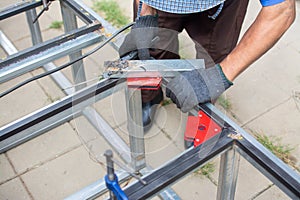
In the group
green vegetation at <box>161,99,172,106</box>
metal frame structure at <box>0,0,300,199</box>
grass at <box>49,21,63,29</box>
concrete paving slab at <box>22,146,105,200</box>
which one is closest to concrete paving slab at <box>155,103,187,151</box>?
green vegetation at <box>161,99,172,106</box>

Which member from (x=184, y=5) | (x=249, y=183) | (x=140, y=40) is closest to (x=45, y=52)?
(x=140, y=40)

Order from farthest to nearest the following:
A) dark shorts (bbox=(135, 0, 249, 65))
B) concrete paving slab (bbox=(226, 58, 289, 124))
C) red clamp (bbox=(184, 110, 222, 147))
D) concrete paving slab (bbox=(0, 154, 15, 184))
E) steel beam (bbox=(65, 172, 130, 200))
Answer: concrete paving slab (bbox=(226, 58, 289, 124)), concrete paving slab (bbox=(0, 154, 15, 184)), dark shorts (bbox=(135, 0, 249, 65)), steel beam (bbox=(65, 172, 130, 200)), red clamp (bbox=(184, 110, 222, 147))

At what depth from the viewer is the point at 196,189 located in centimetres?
195

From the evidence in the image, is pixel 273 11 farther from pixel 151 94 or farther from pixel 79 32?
pixel 79 32

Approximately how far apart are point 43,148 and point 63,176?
0.21 m

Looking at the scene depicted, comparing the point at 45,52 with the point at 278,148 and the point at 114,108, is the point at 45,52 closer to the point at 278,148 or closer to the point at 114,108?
the point at 114,108

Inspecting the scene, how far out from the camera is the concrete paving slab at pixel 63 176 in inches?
76.8

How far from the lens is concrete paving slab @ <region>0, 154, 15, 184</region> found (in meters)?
2.02

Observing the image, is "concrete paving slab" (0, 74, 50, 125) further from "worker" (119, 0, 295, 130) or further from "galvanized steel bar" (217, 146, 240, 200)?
"galvanized steel bar" (217, 146, 240, 200)

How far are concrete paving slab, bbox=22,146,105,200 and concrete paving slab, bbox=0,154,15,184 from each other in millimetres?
68

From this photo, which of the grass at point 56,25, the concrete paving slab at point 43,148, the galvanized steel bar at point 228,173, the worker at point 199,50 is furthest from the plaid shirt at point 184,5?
the grass at point 56,25

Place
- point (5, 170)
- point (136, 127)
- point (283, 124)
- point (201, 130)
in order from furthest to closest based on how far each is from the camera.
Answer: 1. point (283, 124)
2. point (5, 170)
3. point (136, 127)
4. point (201, 130)

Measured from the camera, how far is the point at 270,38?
1.30m

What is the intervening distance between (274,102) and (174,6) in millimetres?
1155
